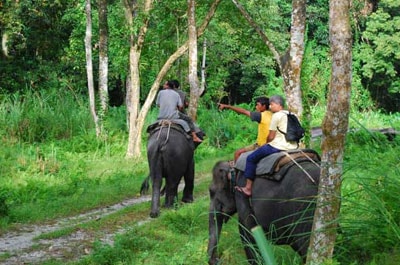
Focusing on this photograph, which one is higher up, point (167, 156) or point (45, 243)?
point (167, 156)

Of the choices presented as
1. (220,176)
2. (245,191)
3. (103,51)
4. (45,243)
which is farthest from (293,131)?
(103,51)

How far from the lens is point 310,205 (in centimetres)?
493

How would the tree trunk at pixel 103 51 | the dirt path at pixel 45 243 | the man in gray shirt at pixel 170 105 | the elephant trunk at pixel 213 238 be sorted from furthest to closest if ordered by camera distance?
the tree trunk at pixel 103 51, the man in gray shirt at pixel 170 105, the dirt path at pixel 45 243, the elephant trunk at pixel 213 238

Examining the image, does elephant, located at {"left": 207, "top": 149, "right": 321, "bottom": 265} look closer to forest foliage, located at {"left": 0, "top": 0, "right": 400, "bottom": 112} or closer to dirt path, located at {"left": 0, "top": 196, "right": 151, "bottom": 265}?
dirt path, located at {"left": 0, "top": 196, "right": 151, "bottom": 265}

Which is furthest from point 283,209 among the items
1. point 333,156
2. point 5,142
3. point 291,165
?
point 5,142

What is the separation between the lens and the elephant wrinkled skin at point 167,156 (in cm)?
974

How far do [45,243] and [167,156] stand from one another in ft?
8.04

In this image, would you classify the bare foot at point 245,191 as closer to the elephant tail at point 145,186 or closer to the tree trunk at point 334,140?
the tree trunk at point 334,140

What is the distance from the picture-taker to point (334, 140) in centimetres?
413

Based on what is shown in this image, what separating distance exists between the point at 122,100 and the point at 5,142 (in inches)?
702

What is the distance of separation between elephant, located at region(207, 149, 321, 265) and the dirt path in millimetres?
2041

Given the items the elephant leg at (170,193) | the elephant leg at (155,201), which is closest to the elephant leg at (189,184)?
the elephant leg at (170,193)

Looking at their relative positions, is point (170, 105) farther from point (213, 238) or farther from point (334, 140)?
point (334, 140)

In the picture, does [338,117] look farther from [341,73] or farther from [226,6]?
[226,6]
